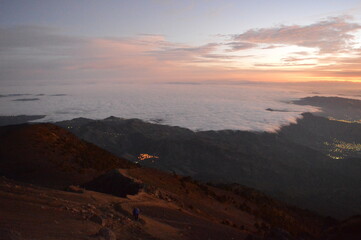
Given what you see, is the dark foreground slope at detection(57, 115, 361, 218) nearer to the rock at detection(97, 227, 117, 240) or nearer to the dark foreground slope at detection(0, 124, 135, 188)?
the dark foreground slope at detection(0, 124, 135, 188)

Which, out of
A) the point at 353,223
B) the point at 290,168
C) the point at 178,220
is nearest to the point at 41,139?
the point at 178,220

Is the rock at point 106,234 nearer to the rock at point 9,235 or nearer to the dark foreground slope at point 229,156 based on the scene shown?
the rock at point 9,235

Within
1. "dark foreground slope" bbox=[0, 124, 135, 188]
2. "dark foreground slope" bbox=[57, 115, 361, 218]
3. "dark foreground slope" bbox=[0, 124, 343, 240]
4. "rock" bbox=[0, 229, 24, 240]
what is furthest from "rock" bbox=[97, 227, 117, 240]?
"dark foreground slope" bbox=[57, 115, 361, 218]

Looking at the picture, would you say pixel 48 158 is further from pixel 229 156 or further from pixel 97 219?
pixel 229 156

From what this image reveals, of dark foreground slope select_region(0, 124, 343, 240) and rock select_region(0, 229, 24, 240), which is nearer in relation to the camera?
rock select_region(0, 229, 24, 240)

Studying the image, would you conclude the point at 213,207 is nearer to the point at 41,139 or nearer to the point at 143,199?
the point at 143,199

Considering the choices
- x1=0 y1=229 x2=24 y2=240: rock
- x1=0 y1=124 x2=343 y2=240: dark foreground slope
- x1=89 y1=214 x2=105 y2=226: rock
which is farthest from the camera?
x1=89 y1=214 x2=105 y2=226: rock

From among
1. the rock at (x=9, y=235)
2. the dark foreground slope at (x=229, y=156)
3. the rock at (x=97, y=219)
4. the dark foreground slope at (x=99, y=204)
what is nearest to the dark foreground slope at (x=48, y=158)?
the dark foreground slope at (x=99, y=204)
